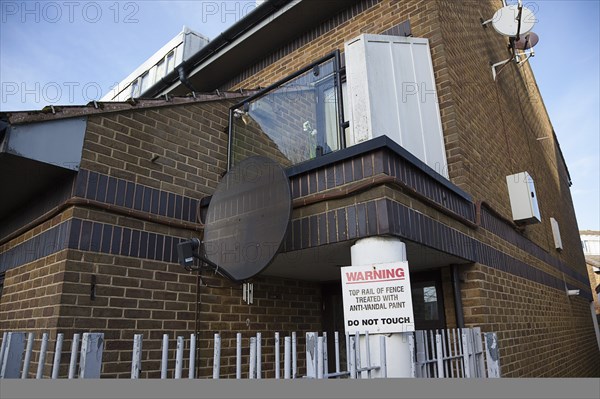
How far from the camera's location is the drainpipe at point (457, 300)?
14.9 feet

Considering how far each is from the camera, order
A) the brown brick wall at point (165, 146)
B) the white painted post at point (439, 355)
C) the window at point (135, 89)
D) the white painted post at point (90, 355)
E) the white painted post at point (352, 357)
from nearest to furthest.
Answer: the white painted post at point (90, 355) → the white painted post at point (352, 357) → the white painted post at point (439, 355) → the brown brick wall at point (165, 146) → the window at point (135, 89)

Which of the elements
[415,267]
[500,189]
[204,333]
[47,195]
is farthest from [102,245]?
[500,189]

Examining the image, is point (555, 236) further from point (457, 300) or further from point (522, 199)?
point (457, 300)

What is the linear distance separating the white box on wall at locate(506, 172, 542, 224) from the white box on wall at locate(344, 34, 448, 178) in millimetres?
2286

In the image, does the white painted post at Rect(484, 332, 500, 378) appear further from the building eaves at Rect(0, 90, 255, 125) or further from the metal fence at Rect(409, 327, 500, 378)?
the building eaves at Rect(0, 90, 255, 125)

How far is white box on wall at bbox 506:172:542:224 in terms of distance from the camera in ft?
21.6

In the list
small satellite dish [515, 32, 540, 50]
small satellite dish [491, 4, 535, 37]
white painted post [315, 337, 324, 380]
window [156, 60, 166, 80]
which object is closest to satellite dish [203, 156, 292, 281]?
white painted post [315, 337, 324, 380]

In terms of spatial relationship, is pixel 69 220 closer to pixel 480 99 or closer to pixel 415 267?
pixel 415 267

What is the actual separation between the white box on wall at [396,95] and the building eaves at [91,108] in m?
1.98

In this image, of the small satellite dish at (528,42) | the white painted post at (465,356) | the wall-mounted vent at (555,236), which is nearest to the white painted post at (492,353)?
the white painted post at (465,356)

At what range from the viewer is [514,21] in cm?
717

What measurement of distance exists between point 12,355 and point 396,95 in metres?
4.34

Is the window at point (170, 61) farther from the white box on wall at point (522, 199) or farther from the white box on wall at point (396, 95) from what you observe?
the white box on wall at point (522, 199)

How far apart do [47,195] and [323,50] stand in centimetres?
452
